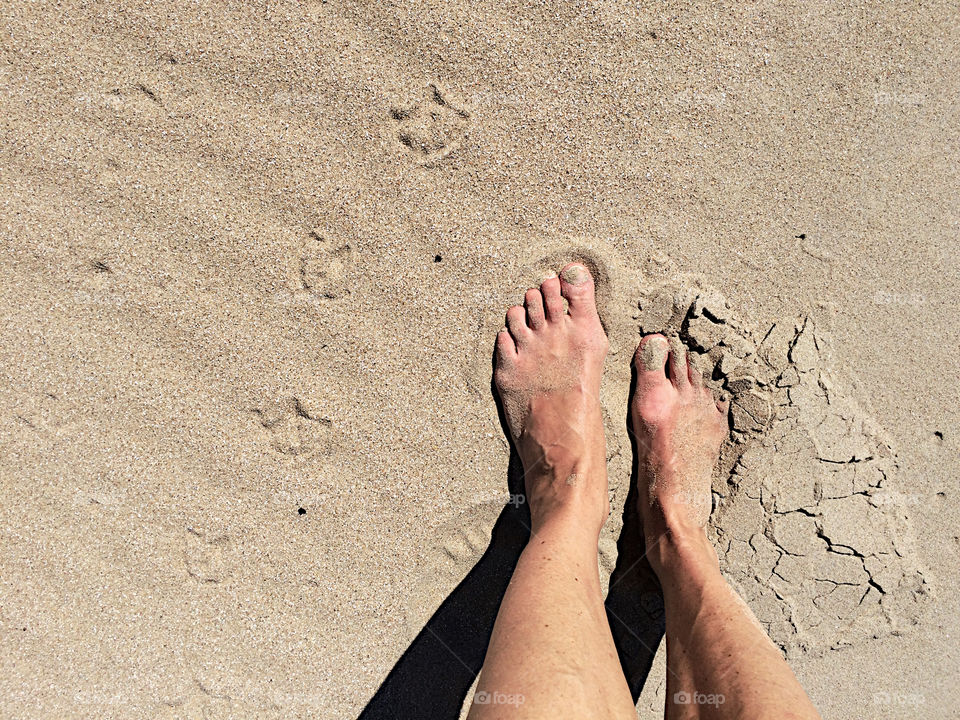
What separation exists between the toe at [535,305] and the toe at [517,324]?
2 centimetres

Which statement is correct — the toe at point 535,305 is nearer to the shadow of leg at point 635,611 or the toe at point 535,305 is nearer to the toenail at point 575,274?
the toenail at point 575,274

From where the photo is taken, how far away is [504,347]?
65.1 inches

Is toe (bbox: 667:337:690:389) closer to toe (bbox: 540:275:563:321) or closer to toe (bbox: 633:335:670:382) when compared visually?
toe (bbox: 633:335:670:382)

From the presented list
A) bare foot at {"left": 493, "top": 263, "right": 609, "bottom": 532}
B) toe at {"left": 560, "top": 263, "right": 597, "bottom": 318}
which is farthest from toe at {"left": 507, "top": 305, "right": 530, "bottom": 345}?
toe at {"left": 560, "top": 263, "right": 597, "bottom": 318}

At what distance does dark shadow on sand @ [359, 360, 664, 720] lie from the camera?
170 centimetres

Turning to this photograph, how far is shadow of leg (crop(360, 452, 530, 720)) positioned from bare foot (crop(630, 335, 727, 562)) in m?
0.42

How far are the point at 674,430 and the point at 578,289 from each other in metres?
0.53

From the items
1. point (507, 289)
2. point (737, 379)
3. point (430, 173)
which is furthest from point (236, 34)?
point (737, 379)

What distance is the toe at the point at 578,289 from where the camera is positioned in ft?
5.36

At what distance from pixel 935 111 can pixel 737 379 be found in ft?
3.21

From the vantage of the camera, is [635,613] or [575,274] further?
[635,613]

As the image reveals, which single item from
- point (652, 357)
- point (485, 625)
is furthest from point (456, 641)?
point (652, 357)

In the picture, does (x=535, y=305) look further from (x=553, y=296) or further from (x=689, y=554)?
(x=689, y=554)

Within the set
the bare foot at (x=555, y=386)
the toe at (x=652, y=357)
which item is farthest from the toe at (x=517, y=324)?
the toe at (x=652, y=357)
